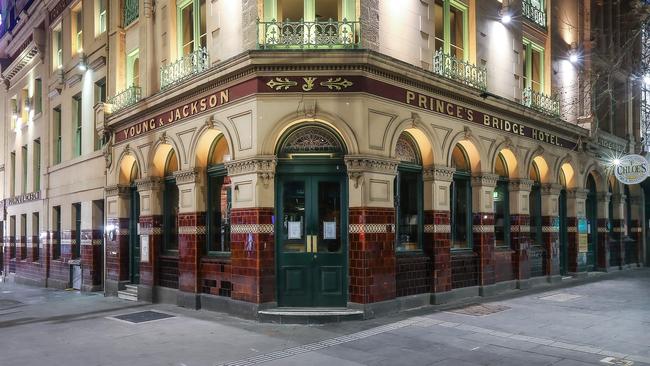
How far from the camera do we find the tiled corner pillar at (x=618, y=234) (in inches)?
948

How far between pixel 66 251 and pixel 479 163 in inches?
598

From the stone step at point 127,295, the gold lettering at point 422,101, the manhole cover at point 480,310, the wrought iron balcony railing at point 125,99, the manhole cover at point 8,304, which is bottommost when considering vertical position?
the manhole cover at point 8,304

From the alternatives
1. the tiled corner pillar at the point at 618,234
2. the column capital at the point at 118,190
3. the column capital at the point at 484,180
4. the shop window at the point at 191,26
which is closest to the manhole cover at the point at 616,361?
the column capital at the point at 484,180

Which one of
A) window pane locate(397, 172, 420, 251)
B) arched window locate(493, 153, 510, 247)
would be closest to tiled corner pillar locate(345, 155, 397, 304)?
window pane locate(397, 172, 420, 251)

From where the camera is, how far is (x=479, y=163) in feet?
51.7

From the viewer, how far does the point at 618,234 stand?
24172mm

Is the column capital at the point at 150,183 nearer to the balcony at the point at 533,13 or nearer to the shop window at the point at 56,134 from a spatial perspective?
the shop window at the point at 56,134

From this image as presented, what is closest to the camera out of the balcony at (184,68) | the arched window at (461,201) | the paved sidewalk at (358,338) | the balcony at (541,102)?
the paved sidewalk at (358,338)

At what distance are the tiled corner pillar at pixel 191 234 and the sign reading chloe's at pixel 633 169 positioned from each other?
1331 cm

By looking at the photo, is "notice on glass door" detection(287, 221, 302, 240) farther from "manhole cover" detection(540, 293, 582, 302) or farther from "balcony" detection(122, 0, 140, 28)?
"balcony" detection(122, 0, 140, 28)

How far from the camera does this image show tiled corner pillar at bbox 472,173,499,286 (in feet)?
51.4

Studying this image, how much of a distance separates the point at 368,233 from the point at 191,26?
25.5ft

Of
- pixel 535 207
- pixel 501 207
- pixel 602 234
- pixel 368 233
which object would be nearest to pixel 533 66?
pixel 535 207

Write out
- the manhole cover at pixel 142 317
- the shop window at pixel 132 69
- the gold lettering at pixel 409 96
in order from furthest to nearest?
the shop window at pixel 132 69
the gold lettering at pixel 409 96
the manhole cover at pixel 142 317
